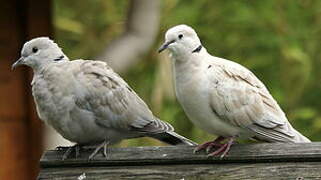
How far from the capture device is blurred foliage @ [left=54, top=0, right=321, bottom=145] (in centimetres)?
783

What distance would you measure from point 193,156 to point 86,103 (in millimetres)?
646

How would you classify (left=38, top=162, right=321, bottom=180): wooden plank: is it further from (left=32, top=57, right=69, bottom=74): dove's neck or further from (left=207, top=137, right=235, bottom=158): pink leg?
(left=32, top=57, right=69, bottom=74): dove's neck

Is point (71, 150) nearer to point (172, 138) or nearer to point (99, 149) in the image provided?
point (99, 149)

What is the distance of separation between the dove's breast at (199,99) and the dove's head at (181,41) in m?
0.09

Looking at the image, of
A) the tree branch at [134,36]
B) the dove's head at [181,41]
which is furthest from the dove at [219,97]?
the tree branch at [134,36]

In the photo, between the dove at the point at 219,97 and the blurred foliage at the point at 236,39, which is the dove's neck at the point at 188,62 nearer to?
the dove at the point at 219,97

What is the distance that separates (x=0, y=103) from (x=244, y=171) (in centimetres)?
282

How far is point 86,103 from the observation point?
488 centimetres

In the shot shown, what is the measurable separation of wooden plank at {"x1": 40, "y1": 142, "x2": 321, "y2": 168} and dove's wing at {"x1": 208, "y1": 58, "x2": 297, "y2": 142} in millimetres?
200

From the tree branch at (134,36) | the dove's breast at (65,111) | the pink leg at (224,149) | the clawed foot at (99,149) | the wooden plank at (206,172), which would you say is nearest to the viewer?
the wooden plank at (206,172)

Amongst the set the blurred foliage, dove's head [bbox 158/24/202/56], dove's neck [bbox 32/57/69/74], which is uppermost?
dove's head [bbox 158/24/202/56]

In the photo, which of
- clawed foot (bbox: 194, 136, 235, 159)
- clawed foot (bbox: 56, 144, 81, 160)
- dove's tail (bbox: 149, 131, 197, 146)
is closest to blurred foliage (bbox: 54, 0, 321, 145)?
dove's tail (bbox: 149, 131, 197, 146)

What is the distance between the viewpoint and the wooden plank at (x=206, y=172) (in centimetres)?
436

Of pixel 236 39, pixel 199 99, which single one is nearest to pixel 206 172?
pixel 199 99
